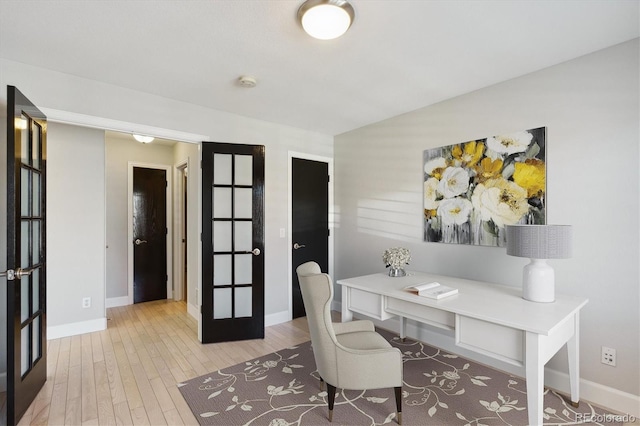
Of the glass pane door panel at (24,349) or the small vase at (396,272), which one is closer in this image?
the glass pane door panel at (24,349)

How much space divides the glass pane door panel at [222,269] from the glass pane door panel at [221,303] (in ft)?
0.28

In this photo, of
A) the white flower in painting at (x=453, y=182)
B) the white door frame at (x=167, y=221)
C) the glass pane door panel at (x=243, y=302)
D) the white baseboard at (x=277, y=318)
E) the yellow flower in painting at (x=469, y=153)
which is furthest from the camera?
the white door frame at (x=167, y=221)

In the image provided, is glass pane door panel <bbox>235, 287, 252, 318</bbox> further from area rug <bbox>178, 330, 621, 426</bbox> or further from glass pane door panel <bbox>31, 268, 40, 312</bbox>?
glass pane door panel <bbox>31, 268, 40, 312</bbox>

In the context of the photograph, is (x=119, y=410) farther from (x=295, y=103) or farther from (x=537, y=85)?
(x=537, y=85)

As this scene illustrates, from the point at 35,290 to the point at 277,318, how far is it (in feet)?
7.62

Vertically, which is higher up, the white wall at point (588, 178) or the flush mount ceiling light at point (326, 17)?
the flush mount ceiling light at point (326, 17)

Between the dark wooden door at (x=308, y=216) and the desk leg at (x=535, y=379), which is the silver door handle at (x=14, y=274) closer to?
the dark wooden door at (x=308, y=216)

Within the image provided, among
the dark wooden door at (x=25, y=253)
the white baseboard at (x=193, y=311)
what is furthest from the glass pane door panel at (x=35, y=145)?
the white baseboard at (x=193, y=311)

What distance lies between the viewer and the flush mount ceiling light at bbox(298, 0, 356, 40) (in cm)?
166

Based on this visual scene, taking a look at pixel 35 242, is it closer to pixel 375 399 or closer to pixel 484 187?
pixel 375 399

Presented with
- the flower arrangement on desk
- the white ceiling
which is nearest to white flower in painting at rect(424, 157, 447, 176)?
the white ceiling

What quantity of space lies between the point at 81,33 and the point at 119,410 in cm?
246

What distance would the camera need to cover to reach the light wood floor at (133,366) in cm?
204

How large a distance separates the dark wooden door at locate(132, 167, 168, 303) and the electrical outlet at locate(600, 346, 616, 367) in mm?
5198
